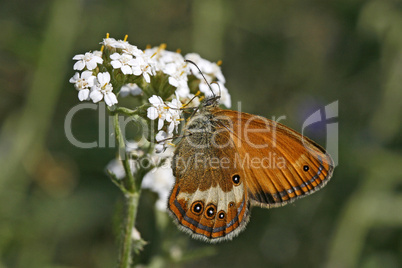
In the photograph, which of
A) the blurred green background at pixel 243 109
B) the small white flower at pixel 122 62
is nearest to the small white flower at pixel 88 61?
the small white flower at pixel 122 62

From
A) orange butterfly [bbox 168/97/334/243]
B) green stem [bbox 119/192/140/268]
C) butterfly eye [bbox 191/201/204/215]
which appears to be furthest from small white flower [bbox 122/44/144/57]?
butterfly eye [bbox 191/201/204/215]

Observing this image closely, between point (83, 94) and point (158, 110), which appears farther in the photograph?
point (158, 110)

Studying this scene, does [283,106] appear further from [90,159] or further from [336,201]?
[90,159]

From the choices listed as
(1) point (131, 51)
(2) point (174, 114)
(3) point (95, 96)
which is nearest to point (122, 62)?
(1) point (131, 51)

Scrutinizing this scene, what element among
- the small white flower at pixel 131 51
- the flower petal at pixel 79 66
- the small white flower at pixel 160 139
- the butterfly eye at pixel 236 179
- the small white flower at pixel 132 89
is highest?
the small white flower at pixel 131 51

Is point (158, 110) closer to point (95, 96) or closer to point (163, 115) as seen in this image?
point (163, 115)

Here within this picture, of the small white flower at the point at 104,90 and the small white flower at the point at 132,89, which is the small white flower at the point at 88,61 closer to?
the small white flower at the point at 104,90
